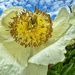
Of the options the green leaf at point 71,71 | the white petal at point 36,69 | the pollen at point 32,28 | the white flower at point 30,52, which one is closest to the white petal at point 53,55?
the white flower at point 30,52

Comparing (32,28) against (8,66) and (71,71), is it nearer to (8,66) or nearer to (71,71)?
(8,66)

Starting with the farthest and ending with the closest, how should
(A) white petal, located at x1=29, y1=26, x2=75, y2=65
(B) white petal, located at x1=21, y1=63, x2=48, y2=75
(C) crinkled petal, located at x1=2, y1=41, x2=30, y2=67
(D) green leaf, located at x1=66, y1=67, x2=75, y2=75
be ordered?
(D) green leaf, located at x1=66, y1=67, x2=75, y2=75 → (C) crinkled petal, located at x1=2, y1=41, x2=30, y2=67 → (B) white petal, located at x1=21, y1=63, x2=48, y2=75 → (A) white petal, located at x1=29, y1=26, x2=75, y2=65

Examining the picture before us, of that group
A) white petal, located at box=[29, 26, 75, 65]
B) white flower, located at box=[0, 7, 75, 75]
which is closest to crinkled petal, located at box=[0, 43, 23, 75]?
white flower, located at box=[0, 7, 75, 75]

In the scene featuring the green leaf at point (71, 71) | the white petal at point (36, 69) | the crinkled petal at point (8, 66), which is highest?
the crinkled petal at point (8, 66)

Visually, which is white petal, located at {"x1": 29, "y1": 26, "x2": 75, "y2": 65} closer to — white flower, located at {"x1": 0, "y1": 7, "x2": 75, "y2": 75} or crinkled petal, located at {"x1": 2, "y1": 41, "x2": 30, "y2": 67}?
white flower, located at {"x1": 0, "y1": 7, "x2": 75, "y2": 75}

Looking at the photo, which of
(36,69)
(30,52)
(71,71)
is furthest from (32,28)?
(71,71)

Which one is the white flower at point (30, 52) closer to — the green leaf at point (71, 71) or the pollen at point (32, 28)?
the pollen at point (32, 28)
